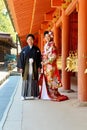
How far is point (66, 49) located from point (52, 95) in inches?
84.0

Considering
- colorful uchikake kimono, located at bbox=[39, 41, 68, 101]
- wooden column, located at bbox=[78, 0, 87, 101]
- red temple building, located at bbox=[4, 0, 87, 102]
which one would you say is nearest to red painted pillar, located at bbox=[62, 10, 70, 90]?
red temple building, located at bbox=[4, 0, 87, 102]

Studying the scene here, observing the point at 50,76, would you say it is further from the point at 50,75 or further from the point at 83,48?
the point at 83,48

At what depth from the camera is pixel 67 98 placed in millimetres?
8234

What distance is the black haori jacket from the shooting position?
8.32 metres

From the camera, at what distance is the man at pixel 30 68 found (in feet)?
27.3

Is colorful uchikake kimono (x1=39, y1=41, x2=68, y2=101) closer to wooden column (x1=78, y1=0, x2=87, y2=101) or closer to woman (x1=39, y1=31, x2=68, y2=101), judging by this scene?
woman (x1=39, y1=31, x2=68, y2=101)

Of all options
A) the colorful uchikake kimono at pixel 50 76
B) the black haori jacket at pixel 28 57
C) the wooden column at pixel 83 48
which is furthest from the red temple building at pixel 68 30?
the black haori jacket at pixel 28 57

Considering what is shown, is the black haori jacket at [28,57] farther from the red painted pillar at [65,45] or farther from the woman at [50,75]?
the red painted pillar at [65,45]

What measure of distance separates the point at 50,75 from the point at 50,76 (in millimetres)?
24

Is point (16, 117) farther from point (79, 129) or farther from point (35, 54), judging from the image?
point (35, 54)

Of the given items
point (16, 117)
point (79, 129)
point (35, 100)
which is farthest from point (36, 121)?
point (35, 100)

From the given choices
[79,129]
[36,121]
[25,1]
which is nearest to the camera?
[79,129]

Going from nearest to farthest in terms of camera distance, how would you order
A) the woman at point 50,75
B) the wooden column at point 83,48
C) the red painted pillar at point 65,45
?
the wooden column at point 83,48 → the woman at point 50,75 → the red painted pillar at point 65,45

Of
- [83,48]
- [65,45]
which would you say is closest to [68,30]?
[65,45]
